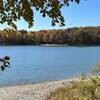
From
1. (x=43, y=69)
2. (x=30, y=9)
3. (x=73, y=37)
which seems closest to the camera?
(x=30, y=9)

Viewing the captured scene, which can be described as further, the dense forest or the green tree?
the dense forest

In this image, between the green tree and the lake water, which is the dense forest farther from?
the green tree

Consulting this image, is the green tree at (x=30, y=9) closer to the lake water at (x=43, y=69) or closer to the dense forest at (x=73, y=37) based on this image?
the lake water at (x=43, y=69)

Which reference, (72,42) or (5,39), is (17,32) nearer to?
(5,39)

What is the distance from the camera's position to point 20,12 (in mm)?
3031

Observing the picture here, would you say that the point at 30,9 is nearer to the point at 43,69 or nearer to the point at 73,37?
the point at 43,69

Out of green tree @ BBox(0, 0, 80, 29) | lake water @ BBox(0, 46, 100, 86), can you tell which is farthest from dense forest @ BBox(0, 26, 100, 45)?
green tree @ BBox(0, 0, 80, 29)

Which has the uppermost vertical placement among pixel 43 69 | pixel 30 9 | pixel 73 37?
pixel 30 9

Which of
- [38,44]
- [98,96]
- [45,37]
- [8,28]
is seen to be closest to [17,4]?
[8,28]

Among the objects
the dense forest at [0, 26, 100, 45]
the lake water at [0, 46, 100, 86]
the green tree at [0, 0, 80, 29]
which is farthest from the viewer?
the dense forest at [0, 26, 100, 45]

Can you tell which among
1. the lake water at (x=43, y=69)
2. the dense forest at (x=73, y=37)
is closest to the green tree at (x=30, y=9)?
the lake water at (x=43, y=69)

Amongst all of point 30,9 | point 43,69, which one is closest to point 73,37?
point 43,69

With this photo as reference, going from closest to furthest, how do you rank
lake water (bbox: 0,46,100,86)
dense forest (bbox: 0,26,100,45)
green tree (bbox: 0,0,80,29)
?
1. green tree (bbox: 0,0,80,29)
2. lake water (bbox: 0,46,100,86)
3. dense forest (bbox: 0,26,100,45)

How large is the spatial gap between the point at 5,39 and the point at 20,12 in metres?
0.28
